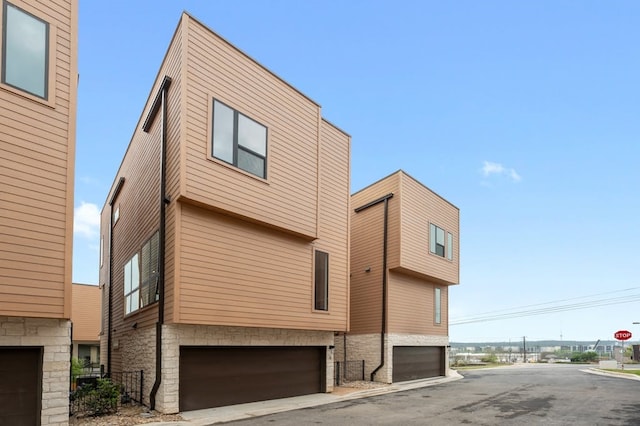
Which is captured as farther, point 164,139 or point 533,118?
point 533,118

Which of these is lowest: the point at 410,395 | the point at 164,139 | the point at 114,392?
→ the point at 410,395

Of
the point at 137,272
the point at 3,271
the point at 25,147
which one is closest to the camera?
the point at 3,271

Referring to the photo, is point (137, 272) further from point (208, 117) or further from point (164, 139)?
point (208, 117)

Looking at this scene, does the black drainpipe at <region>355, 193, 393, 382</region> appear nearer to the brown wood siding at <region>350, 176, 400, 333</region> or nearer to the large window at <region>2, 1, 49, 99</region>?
the brown wood siding at <region>350, 176, 400, 333</region>

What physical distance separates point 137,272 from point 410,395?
32.1 feet

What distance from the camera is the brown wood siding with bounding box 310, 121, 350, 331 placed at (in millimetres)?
16078

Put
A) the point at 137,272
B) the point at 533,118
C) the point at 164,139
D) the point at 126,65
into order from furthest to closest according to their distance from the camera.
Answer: the point at 533,118 < the point at 126,65 < the point at 137,272 < the point at 164,139

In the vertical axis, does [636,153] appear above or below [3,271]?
above

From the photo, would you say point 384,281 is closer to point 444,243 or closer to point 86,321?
point 444,243

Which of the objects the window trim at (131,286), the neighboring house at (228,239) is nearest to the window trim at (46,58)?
the neighboring house at (228,239)

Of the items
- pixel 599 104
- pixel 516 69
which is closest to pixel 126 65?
pixel 516 69

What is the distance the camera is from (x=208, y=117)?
11961mm

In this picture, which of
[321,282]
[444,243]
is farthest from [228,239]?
[444,243]

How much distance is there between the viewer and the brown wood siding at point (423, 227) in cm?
2081
